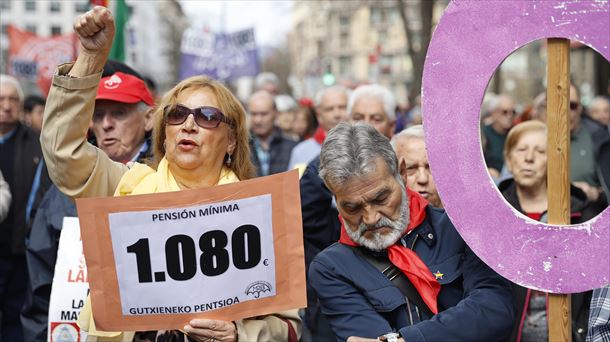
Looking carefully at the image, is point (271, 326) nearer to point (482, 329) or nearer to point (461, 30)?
point (482, 329)

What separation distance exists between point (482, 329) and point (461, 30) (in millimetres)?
1057

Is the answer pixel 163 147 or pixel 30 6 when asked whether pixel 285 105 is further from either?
pixel 30 6

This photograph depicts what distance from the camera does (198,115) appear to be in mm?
3885

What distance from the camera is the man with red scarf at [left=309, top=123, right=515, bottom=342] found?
357 centimetres

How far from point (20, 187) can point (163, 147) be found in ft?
11.7

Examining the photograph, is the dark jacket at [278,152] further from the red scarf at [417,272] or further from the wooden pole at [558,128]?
the wooden pole at [558,128]

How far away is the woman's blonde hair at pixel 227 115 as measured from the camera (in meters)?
3.99

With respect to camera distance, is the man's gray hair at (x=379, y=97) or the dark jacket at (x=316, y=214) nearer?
the dark jacket at (x=316, y=214)

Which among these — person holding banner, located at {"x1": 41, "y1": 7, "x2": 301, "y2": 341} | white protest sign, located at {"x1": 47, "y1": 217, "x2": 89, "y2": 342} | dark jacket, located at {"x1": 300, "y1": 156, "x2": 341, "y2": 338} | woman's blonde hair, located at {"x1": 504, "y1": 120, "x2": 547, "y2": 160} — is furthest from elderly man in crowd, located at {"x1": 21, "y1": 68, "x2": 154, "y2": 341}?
woman's blonde hair, located at {"x1": 504, "y1": 120, "x2": 547, "y2": 160}

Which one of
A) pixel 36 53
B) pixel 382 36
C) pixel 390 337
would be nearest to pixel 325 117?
pixel 390 337

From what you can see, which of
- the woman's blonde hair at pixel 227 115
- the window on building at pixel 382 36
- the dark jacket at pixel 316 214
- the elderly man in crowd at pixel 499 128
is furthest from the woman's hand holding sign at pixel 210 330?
the window on building at pixel 382 36

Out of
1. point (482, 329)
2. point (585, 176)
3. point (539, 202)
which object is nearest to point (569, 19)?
point (482, 329)

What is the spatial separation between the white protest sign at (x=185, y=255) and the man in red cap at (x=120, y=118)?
1.42 metres

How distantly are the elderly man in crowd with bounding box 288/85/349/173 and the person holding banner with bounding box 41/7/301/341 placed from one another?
4288 millimetres
